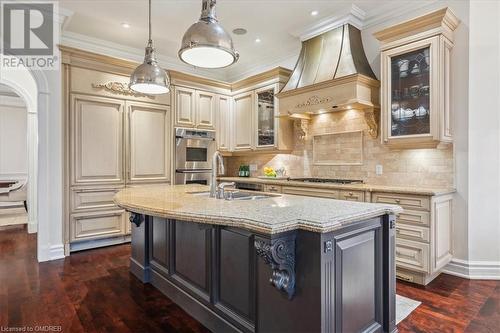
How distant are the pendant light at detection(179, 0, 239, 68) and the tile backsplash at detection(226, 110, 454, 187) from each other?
2251mm

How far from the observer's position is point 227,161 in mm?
6023

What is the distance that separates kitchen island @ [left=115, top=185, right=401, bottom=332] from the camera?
4.72 feet

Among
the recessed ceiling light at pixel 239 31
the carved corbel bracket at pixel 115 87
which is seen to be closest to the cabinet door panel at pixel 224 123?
the recessed ceiling light at pixel 239 31

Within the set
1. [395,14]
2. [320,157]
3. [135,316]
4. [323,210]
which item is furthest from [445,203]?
[135,316]

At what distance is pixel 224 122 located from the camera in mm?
5352

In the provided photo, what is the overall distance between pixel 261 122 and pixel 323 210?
3.34 meters

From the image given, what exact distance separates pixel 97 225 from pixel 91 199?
371 millimetres

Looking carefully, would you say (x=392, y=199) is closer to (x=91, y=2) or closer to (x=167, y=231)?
(x=167, y=231)

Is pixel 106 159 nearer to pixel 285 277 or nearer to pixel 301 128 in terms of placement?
pixel 301 128

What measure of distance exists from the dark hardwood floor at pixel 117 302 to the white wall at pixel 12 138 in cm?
602

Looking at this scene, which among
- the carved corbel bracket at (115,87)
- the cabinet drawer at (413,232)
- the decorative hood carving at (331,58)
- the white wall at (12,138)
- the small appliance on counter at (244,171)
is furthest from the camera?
the white wall at (12,138)

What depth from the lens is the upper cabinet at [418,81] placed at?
9.34 ft

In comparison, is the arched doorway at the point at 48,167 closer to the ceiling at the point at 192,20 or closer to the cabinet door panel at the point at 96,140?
the cabinet door panel at the point at 96,140

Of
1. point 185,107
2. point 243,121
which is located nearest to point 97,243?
point 185,107
